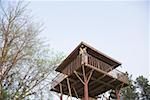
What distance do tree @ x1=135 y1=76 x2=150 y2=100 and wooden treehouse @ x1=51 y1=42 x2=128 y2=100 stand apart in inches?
898

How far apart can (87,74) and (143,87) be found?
27.7 m

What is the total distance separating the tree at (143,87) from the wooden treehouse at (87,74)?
22809 mm

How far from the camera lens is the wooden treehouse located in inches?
703

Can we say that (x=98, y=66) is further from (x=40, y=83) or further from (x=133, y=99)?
(x=133, y=99)

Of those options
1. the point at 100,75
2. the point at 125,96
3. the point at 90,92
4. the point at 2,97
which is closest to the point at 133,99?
the point at 125,96

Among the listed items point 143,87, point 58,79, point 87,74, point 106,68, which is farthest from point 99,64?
point 143,87

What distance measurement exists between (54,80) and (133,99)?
2368 centimetres

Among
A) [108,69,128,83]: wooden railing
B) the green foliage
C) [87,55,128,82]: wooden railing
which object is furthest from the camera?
the green foliage

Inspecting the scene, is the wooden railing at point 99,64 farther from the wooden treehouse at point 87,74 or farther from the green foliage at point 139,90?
the green foliage at point 139,90

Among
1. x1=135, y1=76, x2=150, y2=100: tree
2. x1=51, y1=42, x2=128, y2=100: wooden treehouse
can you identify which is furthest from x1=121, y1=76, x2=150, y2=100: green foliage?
x1=51, y1=42, x2=128, y2=100: wooden treehouse

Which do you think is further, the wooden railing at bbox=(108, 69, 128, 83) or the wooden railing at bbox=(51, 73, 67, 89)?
the wooden railing at bbox=(51, 73, 67, 89)

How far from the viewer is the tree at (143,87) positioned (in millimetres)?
42469

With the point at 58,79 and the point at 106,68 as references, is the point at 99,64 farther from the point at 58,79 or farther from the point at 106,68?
the point at 58,79

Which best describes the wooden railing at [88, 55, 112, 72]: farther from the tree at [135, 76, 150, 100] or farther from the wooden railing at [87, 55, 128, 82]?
the tree at [135, 76, 150, 100]
